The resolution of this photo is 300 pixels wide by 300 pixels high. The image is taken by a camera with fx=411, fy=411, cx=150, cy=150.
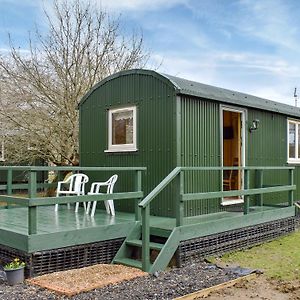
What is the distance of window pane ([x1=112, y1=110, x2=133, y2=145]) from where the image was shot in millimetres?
7559

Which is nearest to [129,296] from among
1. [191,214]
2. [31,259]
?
[31,259]

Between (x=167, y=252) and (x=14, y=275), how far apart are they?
75.5 inches

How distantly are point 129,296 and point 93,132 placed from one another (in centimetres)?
444

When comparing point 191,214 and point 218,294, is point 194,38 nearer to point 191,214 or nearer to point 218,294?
point 191,214

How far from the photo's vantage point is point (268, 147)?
29.4 feet

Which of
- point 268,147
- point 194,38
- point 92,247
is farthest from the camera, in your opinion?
point 194,38

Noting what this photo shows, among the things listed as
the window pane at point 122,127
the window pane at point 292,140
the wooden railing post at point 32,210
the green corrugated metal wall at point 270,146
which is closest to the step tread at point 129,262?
the wooden railing post at point 32,210

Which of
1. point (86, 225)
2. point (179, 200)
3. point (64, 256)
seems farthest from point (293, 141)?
point (64, 256)

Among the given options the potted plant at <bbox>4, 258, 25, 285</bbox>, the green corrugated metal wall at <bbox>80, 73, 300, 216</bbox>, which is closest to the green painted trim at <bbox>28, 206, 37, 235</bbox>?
the potted plant at <bbox>4, 258, 25, 285</bbox>

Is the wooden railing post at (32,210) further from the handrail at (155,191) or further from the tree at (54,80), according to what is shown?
the tree at (54,80)

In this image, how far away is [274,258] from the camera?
6238mm

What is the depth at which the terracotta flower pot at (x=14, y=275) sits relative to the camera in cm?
469

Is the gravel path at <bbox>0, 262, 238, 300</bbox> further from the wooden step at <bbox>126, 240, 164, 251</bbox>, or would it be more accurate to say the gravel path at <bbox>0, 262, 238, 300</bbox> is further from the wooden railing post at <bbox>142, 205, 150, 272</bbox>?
the wooden step at <bbox>126, 240, 164, 251</bbox>

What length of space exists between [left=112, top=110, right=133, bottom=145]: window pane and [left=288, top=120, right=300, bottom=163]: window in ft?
14.1
